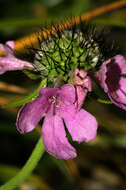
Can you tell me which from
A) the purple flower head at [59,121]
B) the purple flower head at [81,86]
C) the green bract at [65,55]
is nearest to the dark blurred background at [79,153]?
the green bract at [65,55]

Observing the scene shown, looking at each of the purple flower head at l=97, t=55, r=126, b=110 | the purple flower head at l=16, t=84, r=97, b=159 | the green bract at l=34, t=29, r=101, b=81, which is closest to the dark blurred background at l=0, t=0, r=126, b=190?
the green bract at l=34, t=29, r=101, b=81

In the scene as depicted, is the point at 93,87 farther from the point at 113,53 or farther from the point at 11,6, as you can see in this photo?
the point at 11,6

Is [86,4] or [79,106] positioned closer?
[79,106]

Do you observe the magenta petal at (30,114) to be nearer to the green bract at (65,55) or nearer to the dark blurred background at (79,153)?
the green bract at (65,55)

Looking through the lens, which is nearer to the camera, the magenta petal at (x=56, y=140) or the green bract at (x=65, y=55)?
the magenta petal at (x=56, y=140)

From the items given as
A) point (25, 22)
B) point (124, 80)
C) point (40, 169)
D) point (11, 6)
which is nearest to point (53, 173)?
point (40, 169)

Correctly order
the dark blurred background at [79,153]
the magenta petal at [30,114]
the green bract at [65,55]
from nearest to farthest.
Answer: the magenta petal at [30,114] < the green bract at [65,55] < the dark blurred background at [79,153]
